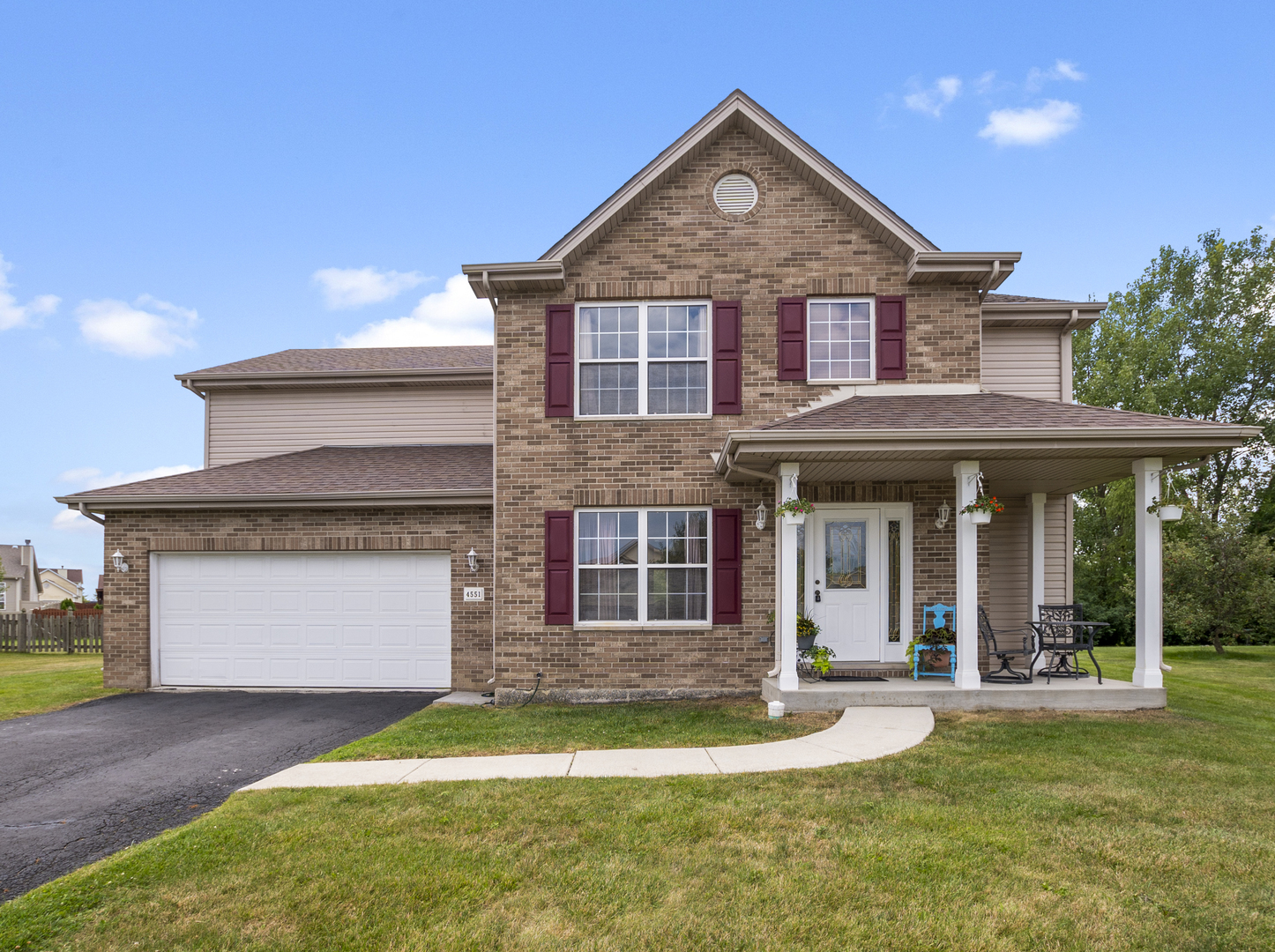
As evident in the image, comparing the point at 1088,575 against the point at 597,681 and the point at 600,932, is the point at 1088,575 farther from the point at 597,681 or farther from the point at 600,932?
the point at 600,932

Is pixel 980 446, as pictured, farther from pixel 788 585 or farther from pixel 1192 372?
pixel 1192 372

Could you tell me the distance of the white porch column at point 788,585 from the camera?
347 inches

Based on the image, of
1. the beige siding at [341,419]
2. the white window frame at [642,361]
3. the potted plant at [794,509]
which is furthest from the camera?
the beige siding at [341,419]

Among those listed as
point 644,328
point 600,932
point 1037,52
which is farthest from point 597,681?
point 1037,52

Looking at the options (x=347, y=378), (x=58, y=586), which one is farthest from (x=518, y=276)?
(x=58, y=586)

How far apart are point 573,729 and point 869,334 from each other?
6.58m

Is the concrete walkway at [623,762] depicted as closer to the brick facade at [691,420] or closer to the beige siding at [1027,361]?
the brick facade at [691,420]

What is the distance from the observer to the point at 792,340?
414 inches

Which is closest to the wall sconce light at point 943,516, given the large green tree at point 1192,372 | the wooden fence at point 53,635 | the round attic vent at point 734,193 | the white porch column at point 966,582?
the white porch column at point 966,582

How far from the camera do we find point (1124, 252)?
29109 millimetres

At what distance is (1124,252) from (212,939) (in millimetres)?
34617

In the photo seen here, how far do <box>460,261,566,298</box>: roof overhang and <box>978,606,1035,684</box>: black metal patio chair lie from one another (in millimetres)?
7194

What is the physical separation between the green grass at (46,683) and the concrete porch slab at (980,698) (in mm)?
10367

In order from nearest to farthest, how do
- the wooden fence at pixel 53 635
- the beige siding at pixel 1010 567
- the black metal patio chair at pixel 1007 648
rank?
the black metal patio chair at pixel 1007 648, the beige siding at pixel 1010 567, the wooden fence at pixel 53 635
